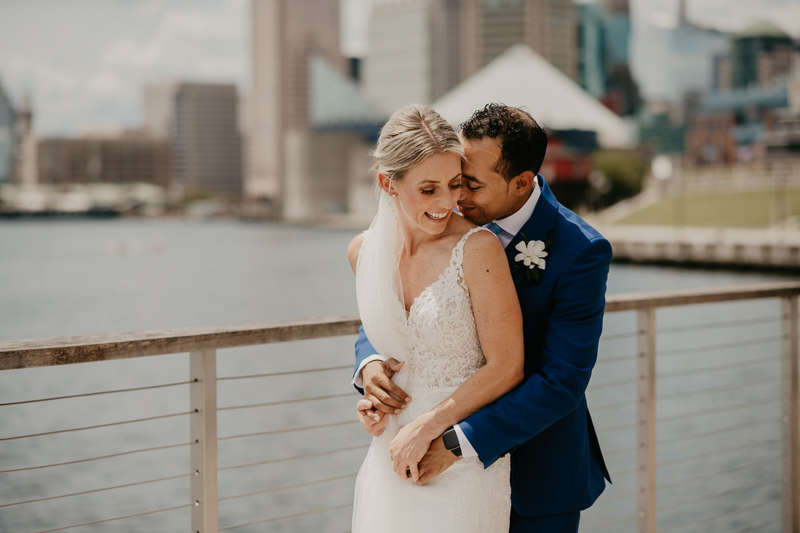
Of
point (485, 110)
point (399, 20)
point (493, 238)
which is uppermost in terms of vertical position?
point (399, 20)

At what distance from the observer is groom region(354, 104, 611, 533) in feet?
5.75

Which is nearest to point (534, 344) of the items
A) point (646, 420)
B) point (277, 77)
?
point (646, 420)

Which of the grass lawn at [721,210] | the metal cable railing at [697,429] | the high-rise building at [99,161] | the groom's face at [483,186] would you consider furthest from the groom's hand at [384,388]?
the high-rise building at [99,161]

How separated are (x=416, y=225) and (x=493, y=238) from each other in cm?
19

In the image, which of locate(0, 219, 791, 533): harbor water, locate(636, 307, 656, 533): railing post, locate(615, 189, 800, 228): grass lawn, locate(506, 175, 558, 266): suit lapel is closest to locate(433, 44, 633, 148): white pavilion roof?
locate(615, 189, 800, 228): grass lawn

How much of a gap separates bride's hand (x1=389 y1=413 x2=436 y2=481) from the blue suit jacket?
100 mm

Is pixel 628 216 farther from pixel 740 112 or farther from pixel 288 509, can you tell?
pixel 740 112

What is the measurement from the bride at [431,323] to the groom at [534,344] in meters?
0.04

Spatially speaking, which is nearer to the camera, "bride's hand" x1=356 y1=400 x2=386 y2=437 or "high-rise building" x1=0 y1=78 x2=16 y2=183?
"bride's hand" x1=356 y1=400 x2=386 y2=437

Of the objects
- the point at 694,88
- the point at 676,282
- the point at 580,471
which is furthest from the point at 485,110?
the point at 694,88

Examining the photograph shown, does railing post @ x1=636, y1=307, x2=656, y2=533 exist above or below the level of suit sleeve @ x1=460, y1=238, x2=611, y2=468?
below

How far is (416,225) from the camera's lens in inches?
71.7

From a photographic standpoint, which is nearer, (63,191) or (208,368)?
(208,368)

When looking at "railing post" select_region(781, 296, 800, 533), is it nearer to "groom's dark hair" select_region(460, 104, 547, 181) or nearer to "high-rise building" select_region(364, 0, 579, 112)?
"groom's dark hair" select_region(460, 104, 547, 181)
